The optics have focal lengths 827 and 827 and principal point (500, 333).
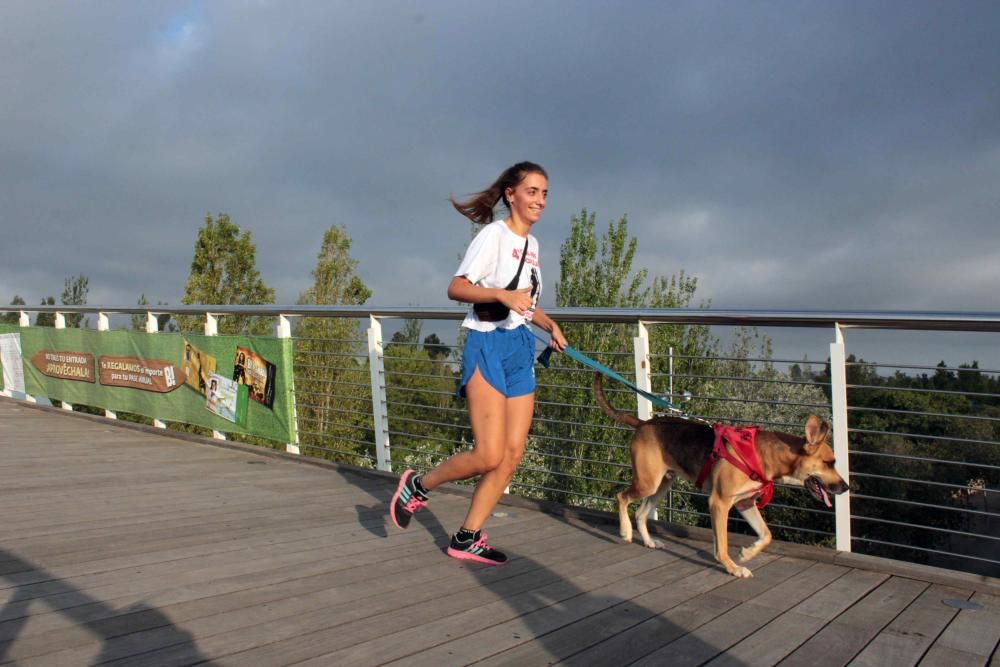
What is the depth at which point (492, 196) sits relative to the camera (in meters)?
3.92

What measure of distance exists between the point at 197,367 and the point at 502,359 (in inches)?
202

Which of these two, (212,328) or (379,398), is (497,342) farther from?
(212,328)

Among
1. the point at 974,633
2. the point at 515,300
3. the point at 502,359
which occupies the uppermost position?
the point at 515,300

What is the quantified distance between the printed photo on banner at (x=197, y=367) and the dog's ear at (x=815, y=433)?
Answer: 5779 millimetres

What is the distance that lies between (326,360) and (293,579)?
2059 cm

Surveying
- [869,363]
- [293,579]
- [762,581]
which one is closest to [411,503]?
[293,579]

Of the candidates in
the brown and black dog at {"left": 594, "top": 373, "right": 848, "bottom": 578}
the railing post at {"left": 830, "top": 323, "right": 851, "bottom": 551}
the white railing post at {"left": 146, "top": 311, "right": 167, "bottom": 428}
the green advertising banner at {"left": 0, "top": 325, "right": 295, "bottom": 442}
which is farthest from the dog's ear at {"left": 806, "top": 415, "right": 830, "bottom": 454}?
the white railing post at {"left": 146, "top": 311, "right": 167, "bottom": 428}

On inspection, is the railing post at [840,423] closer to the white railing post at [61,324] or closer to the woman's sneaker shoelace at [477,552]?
the woman's sneaker shoelace at [477,552]

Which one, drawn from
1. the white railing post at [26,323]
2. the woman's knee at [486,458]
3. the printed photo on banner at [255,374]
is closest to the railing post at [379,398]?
the printed photo on banner at [255,374]

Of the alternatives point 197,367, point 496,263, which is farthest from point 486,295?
point 197,367

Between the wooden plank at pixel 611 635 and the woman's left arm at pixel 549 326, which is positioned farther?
the woman's left arm at pixel 549 326

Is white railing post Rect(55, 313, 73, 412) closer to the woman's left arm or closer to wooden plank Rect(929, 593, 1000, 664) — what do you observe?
the woman's left arm

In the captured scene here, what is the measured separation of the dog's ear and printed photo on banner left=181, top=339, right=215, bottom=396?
19.0ft

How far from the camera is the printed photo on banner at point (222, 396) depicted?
299 inches
